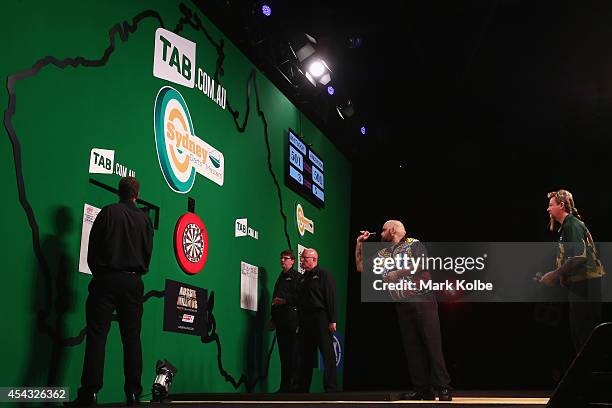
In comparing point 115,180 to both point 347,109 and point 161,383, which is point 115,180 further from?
point 347,109

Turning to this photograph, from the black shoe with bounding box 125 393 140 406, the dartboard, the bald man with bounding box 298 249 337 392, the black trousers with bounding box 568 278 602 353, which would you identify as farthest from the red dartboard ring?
the black trousers with bounding box 568 278 602 353

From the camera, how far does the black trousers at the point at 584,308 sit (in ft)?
14.8

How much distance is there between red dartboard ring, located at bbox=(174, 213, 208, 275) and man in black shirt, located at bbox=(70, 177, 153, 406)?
1.85 meters

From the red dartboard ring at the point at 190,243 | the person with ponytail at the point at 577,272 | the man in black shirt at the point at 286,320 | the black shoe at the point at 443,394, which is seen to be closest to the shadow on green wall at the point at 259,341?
the man in black shirt at the point at 286,320

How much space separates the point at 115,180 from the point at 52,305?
3.85ft

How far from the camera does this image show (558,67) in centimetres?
970

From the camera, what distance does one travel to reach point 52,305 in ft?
15.4

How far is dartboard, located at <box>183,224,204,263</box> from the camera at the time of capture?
6.51 metres

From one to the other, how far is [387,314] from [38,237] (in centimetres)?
797

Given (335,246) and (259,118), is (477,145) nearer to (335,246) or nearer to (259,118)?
(335,246)

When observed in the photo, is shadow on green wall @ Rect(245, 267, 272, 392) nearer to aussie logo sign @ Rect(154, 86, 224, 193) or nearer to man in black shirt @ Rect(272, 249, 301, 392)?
man in black shirt @ Rect(272, 249, 301, 392)

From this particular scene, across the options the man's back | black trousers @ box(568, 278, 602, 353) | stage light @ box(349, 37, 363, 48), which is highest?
stage light @ box(349, 37, 363, 48)

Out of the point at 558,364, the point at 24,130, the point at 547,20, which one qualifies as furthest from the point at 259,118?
the point at 558,364

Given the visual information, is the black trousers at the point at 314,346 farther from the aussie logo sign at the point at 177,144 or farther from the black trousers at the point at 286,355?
the aussie logo sign at the point at 177,144
